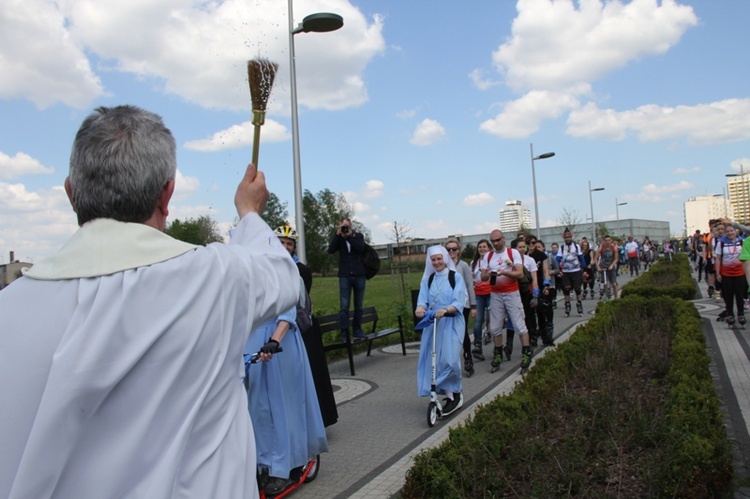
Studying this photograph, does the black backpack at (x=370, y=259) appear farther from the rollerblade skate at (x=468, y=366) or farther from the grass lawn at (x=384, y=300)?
the rollerblade skate at (x=468, y=366)

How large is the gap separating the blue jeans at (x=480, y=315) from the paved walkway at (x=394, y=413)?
1.70 ft

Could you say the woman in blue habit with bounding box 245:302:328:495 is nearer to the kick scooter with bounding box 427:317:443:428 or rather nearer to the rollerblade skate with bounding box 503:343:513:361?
the kick scooter with bounding box 427:317:443:428

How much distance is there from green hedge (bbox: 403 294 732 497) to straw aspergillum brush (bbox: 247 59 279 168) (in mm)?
2453

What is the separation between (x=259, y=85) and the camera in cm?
214

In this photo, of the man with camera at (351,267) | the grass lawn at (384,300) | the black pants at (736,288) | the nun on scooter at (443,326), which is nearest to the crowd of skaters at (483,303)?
the nun on scooter at (443,326)

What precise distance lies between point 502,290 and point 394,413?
316 cm

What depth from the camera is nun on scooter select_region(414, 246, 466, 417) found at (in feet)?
23.8

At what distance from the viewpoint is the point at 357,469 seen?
5.65 meters

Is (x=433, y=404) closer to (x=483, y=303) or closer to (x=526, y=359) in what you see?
(x=526, y=359)

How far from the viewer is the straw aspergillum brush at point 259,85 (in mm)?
2088

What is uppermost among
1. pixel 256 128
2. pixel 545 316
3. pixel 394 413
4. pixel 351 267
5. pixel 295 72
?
pixel 295 72

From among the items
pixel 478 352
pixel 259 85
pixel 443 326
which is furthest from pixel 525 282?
pixel 259 85

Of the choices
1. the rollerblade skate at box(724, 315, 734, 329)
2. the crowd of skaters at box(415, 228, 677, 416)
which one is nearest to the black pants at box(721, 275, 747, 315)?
the rollerblade skate at box(724, 315, 734, 329)

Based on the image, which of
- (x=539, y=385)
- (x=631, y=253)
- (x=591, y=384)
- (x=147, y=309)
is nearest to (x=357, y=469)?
(x=539, y=385)
